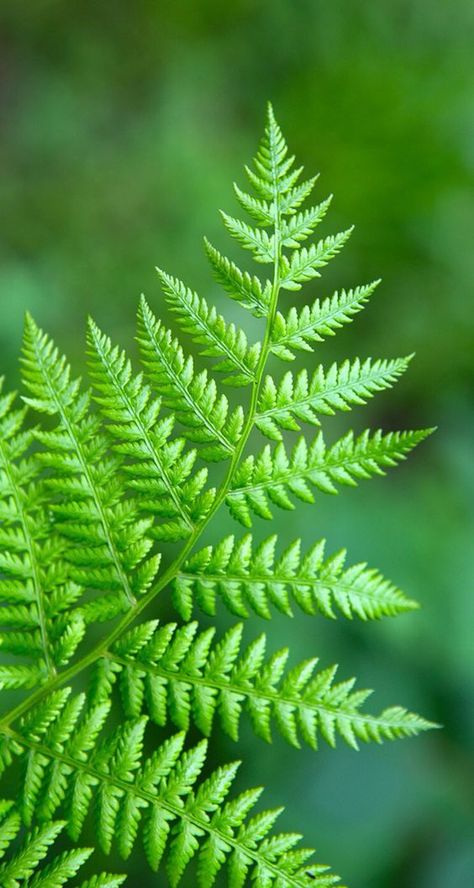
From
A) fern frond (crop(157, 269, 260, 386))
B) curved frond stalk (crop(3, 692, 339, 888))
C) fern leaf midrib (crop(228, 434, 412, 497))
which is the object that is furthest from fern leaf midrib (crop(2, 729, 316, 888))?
fern frond (crop(157, 269, 260, 386))

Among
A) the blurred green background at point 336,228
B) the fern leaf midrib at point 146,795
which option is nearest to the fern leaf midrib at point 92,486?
the fern leaf midrib at point 146,795

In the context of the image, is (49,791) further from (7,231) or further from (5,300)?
(7,231)

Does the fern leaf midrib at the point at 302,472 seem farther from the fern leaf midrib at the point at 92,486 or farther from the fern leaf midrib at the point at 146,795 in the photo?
the fern leaf midrib at the point at 146,795

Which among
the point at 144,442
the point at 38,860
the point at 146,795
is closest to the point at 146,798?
the point at 146,795

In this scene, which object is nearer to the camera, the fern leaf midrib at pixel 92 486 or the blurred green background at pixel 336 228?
the fern leaf midrib at pixel 92 486

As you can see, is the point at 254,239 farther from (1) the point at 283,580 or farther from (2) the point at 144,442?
(1) the point at 283,580
